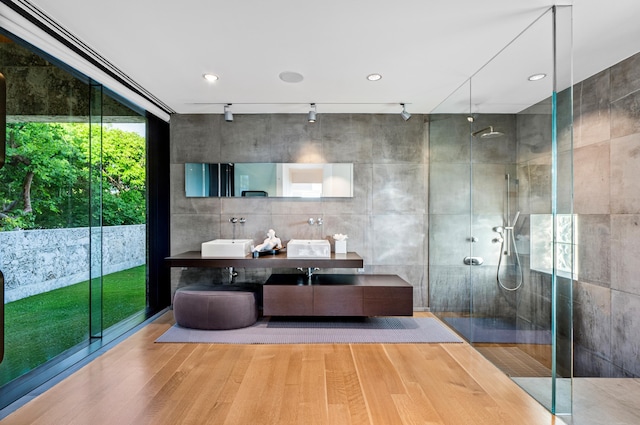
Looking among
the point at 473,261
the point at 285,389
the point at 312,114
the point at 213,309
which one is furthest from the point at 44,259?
the point at 473,261

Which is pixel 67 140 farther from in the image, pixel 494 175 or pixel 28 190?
pixel 494 175

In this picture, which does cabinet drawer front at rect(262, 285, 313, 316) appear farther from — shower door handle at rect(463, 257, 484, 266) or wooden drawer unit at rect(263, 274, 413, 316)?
shower door handle at rect(463, 257, 484, 266)

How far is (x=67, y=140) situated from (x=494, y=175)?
3.70 metres

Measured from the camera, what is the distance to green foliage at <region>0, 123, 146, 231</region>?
2246mm

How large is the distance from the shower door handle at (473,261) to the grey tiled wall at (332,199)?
94cm

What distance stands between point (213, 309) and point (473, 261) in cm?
269

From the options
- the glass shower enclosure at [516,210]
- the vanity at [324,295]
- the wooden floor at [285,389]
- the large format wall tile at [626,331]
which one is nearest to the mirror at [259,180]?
the vanity at [324,295]

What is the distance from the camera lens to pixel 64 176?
265cm

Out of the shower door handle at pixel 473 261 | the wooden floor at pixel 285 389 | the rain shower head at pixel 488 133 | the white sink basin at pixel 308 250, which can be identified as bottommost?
the wooden floor at pixel 285 389

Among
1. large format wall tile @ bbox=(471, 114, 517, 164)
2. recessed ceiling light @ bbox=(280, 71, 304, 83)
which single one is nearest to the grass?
recessed ceiling light @ bbox=(280, 71, 304, 83)

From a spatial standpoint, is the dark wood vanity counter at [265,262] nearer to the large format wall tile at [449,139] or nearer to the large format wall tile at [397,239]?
the large format wall tile at [397,239]

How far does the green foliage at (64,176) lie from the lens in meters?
2.25

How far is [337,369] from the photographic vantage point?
2.59m

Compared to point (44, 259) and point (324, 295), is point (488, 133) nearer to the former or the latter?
point (324, 295)
